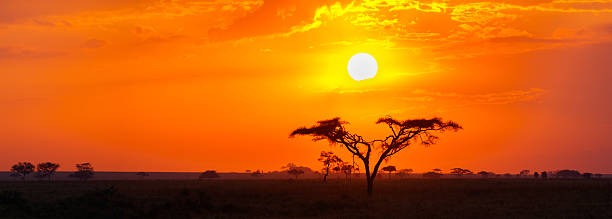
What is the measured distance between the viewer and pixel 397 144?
59656 millimetres

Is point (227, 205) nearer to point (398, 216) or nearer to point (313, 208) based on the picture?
point (313, 208)

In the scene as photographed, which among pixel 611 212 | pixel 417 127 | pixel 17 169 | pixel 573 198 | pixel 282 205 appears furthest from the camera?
pixel 17 169

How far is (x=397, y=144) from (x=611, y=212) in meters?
24.3

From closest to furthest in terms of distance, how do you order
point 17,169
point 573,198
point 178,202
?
1. point 178,202
2. point 573,198
3. point 17,169

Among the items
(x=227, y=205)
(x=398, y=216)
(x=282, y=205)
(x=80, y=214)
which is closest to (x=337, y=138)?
(x=282, y=205)

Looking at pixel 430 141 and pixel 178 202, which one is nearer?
pixel 178 202

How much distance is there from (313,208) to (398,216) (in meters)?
7.84

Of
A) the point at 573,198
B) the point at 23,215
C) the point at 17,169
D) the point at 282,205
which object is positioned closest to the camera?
the point at 23,215

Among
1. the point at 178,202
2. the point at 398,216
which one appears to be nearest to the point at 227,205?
the point at 178,202

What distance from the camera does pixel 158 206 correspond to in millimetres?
39156

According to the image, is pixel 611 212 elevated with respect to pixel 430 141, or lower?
lower

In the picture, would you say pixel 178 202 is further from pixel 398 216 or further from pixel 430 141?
pixel 430 141

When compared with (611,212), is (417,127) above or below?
above

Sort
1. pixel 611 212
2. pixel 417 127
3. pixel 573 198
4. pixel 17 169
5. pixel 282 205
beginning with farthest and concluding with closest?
pixel 17 169 < pixel 417 127 < pixel 573 198 < pixel 282 205 < pixel 611 212
